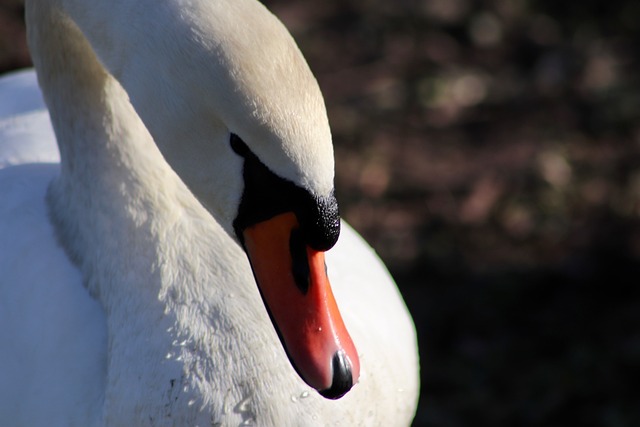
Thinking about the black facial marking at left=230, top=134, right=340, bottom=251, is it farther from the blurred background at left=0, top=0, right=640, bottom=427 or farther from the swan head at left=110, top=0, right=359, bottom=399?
the blurred background at left=0, top=0, right=640, bottom=427

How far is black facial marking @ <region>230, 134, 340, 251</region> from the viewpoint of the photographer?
68.3 inches

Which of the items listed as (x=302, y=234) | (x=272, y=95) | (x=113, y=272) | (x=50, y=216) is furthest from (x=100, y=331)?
(x=272, y=95)

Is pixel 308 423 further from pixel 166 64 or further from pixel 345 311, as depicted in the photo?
pixel 166 64

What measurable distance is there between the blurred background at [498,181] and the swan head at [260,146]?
62.4 inches

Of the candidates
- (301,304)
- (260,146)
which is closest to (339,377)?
(301,304)

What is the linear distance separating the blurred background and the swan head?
158 cm

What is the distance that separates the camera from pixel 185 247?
2230mm

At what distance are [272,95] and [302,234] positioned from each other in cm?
25

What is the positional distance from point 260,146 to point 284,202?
0.11m

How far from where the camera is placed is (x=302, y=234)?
1.82 metres

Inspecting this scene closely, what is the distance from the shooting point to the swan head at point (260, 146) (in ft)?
5.62

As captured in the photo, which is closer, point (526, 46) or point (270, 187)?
point (270, 187)

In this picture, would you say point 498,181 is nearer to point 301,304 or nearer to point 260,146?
point 301,304

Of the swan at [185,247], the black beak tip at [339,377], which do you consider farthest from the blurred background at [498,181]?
the black beak tip at [339,377]
